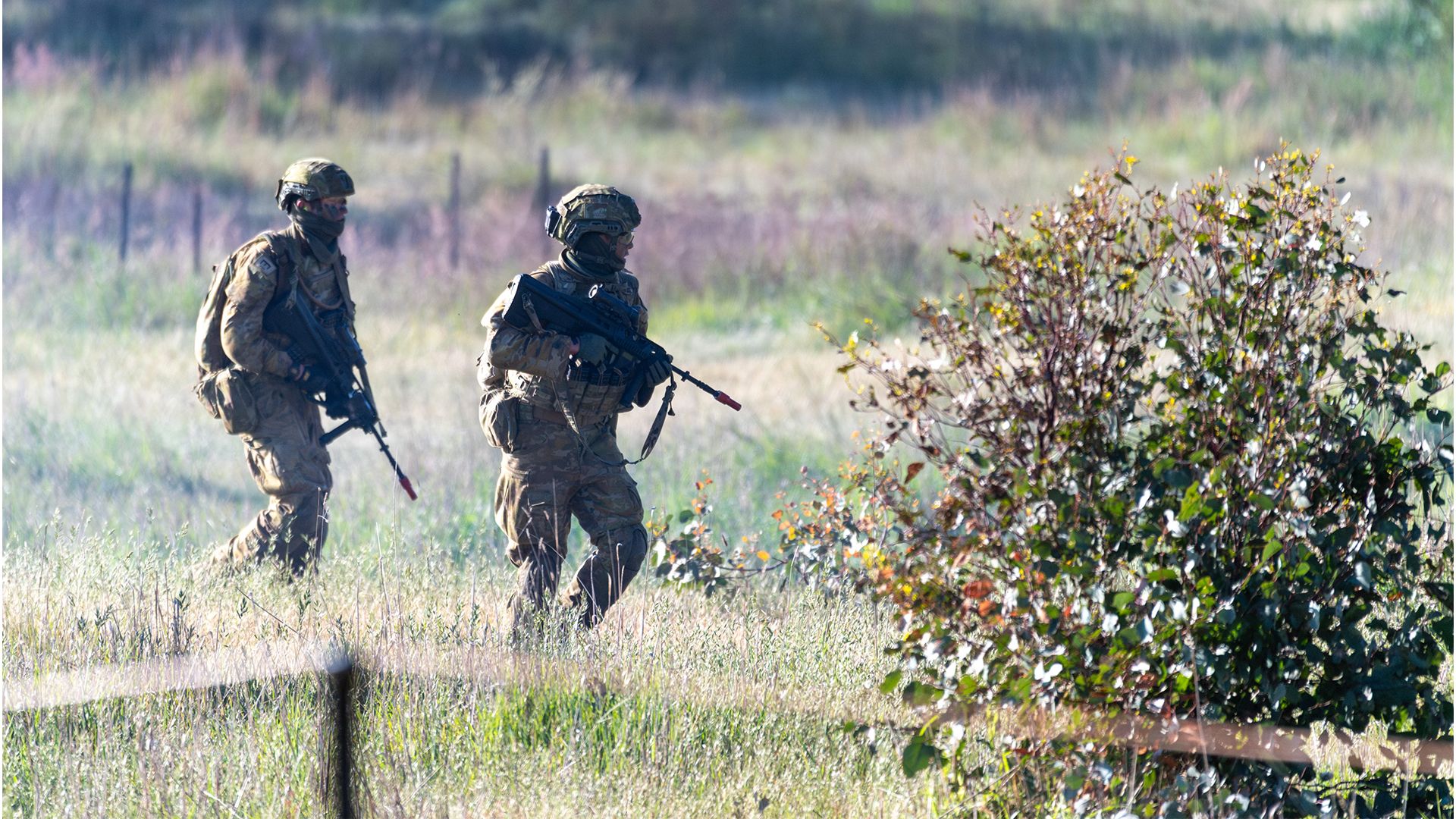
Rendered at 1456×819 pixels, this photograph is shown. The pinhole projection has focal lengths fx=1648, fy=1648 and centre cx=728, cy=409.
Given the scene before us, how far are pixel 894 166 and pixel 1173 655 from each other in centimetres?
1824

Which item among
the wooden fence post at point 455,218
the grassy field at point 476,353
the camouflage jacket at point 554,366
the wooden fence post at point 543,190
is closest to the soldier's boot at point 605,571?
the grassy field at point 476,353

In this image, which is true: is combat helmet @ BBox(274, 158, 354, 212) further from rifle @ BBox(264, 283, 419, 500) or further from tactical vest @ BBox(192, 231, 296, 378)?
rifle @ BBox(264, 283, 419, 500)

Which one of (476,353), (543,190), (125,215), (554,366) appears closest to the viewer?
(554,366)

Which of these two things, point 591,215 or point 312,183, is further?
point 312,183

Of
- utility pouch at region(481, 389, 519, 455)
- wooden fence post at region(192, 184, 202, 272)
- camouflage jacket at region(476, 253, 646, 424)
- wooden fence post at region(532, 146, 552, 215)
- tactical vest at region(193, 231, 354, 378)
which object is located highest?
wooden fence post at region(532, 146, 552, 215)

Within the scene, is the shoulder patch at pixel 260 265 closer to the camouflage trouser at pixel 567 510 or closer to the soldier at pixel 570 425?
the soldier at pixel 570 425

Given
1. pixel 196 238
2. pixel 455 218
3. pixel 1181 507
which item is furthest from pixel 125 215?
pixel 1181 507

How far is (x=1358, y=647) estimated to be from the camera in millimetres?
3516

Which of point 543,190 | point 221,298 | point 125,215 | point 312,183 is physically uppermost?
point 543,190

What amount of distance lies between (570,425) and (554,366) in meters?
0.29

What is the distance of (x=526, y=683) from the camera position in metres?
4.38

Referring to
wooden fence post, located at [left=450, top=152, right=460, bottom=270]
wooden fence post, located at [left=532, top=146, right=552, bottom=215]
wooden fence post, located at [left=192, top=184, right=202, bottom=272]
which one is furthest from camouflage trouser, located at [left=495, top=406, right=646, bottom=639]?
wooden fence post, located at [left=532, top=146, right=552, bottom=215]

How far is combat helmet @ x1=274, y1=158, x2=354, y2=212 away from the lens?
5996 millimetres

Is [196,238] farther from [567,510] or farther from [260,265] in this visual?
[567,510]
